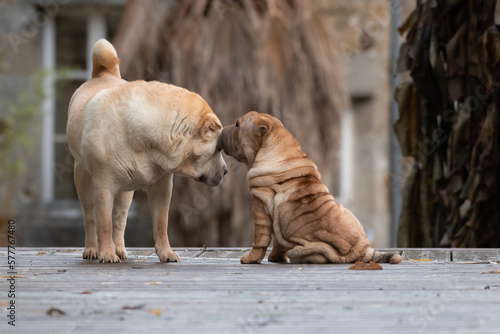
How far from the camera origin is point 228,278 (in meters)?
3.46

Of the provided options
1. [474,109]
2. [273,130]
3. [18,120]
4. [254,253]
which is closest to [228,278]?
[254,253]

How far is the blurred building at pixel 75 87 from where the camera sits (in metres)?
9.37

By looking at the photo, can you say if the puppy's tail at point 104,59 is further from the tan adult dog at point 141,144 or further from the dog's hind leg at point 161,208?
the dog's hind leg at point 161,208

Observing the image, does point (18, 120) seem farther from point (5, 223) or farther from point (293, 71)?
point (293, 71)

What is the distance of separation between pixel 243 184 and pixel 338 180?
229 cm

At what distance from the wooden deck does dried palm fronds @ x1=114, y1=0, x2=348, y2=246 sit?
389 cm

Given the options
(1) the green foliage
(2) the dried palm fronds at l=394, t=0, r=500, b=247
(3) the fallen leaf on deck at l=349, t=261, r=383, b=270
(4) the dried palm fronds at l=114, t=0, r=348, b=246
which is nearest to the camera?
(3) the fallen leaf on deck at l=349, t=261, r=383, b=270

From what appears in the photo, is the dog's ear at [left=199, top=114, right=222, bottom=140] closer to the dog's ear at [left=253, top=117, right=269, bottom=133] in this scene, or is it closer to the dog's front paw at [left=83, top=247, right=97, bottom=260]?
the dog's ear at [left=253, top=117, right=269, bottom=133]

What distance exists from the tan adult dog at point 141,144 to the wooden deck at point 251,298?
288mm

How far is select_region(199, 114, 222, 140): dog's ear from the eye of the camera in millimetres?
4090

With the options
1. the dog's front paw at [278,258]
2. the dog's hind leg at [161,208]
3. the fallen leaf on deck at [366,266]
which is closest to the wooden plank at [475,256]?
the fallen leaf on deck at [366,266]

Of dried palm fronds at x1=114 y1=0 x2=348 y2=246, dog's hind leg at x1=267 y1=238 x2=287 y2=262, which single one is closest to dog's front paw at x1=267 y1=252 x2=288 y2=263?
dog's hind leg at x1=267 y1=238 x2=287 y2=262

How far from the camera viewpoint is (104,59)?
4.48 metres

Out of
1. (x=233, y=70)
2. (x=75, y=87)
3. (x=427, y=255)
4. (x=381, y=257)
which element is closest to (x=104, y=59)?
(x=381, y=257)
